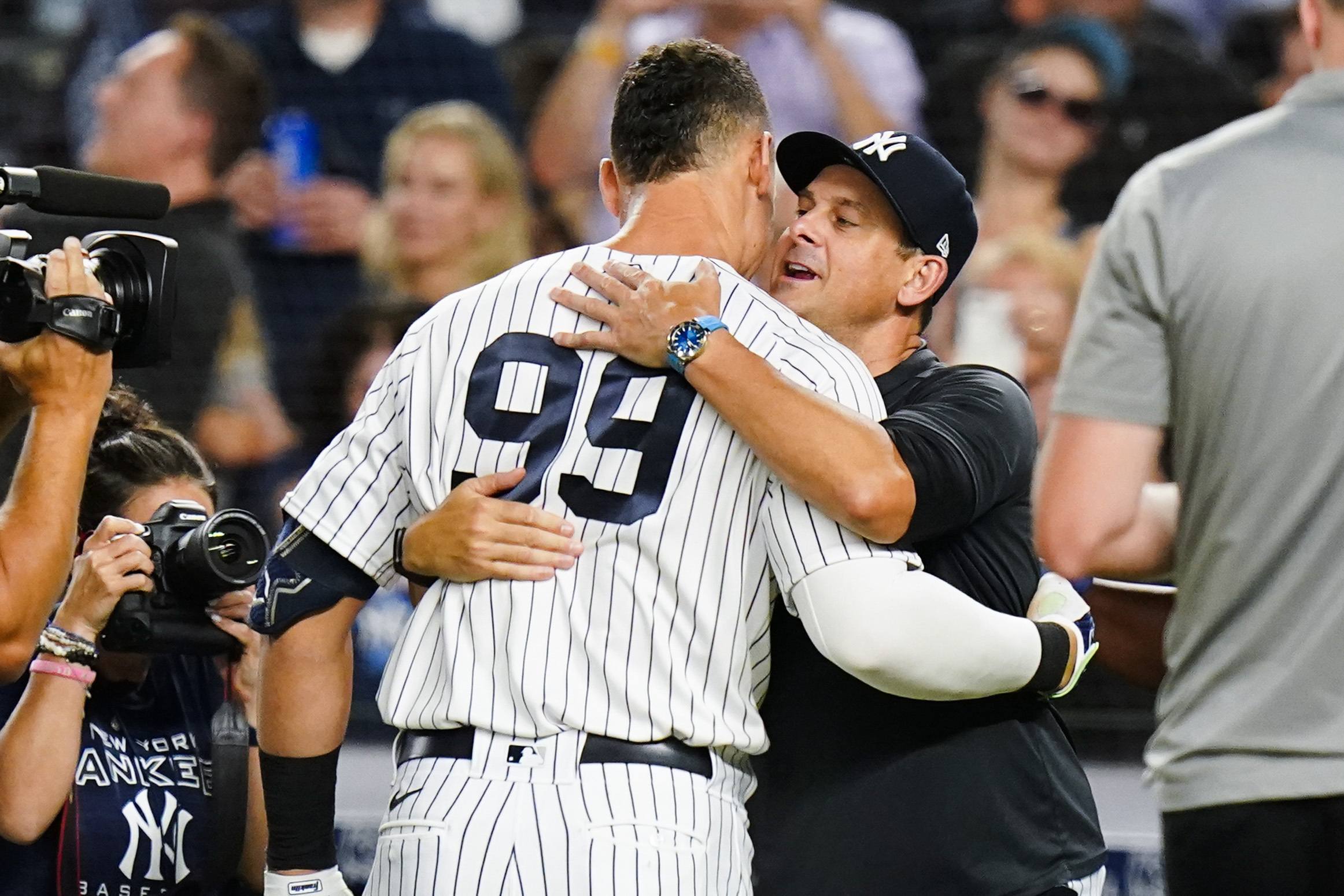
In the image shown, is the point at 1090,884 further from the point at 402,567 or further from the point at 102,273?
the point at 102,273

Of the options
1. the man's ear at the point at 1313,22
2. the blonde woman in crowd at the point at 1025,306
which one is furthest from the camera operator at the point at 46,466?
the blonde woman in crowd at the point at 1025,306

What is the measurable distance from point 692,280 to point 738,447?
23cm

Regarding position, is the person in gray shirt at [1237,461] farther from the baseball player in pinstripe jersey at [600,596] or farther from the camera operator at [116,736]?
the camera operator at [116,736]

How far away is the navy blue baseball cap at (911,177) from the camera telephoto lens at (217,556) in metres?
0.97

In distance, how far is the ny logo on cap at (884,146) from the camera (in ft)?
7.72

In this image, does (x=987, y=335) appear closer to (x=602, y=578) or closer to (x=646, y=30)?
(x=646, y=30)

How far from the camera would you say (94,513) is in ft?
8.34

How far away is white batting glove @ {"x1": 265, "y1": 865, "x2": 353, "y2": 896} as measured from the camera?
2086mm

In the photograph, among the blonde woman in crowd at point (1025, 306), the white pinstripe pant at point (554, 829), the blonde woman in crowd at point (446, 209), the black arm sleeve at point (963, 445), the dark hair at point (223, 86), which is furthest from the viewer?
the dark hair at point (223, 86)

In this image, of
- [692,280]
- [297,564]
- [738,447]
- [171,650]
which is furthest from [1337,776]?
[171,650]

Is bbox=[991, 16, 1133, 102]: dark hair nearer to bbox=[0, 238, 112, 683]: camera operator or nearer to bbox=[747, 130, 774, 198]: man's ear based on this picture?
bbox=[747, 130, 774, 198]: man's ear

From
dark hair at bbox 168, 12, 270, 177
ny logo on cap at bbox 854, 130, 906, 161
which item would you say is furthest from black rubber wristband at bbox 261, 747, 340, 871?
dark hair at bbox 168, 12, 270, 177

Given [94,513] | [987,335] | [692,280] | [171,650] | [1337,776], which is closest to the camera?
[1337,776]

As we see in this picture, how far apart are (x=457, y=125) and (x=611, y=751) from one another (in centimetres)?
470
